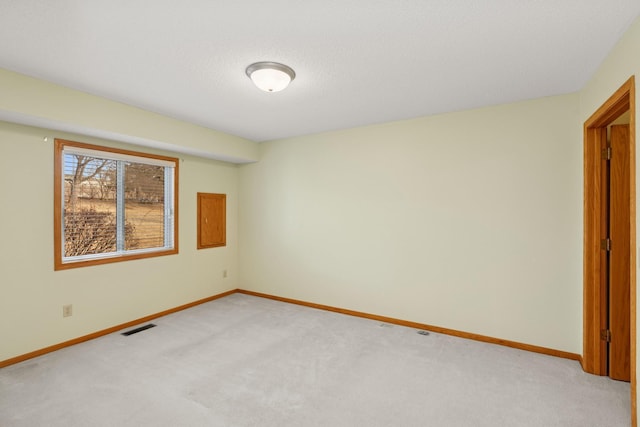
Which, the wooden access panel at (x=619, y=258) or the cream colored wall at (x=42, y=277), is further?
the cream colored wall at (x=42, y=277)

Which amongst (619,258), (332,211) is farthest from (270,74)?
(619,258)

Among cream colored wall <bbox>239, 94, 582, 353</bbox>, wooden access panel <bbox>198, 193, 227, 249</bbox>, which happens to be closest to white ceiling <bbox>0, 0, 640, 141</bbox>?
cream colored wall <bbox>239, 94, 582, 353</bbox>

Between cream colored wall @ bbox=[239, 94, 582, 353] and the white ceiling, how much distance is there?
48cm

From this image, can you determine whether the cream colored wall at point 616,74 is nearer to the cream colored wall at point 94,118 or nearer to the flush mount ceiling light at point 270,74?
the flush mount ceiling light at point 270,74

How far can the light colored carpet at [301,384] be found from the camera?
6.73ft

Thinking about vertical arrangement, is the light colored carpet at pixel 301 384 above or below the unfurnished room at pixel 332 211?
below

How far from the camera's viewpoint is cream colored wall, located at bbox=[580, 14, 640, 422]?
1.73 metres

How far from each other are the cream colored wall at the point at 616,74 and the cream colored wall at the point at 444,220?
0.31m

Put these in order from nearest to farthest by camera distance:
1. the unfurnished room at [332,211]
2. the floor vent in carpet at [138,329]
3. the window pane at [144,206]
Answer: the unfurnished room at [332,211] < the floor vent in carpet at [138,329] < the window pane at [144,206]

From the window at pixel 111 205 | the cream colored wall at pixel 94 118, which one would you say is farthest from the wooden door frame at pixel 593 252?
the window at pixel 111 205

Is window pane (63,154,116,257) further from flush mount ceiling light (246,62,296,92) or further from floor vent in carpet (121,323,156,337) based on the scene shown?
flush mount ceiling light (246,62,296,92)

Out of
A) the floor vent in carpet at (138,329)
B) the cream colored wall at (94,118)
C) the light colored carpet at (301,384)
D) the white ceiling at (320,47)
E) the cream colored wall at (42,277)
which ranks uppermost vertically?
the white ceiling at (320,47)

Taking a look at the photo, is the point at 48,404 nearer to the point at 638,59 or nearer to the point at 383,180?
the point at 383,180

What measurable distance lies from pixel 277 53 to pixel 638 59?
6.84 ft
